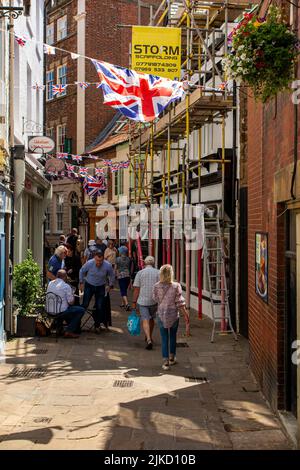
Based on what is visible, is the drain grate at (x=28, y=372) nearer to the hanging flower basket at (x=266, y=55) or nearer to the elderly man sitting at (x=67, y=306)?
the elderly man sitting at (x=67, y=306)

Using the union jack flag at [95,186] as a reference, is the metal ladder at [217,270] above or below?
below

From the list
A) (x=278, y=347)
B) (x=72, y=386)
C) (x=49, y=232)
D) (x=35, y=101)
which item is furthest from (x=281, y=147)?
(x=49, y=232)

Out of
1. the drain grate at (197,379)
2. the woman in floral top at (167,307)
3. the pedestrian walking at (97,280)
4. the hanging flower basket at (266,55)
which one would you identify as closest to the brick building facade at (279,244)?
the hanging flower basket at (266,55)

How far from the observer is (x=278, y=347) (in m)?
7.47

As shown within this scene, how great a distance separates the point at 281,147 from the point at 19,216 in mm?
7889

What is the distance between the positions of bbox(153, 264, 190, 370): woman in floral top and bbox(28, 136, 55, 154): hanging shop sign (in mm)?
6091

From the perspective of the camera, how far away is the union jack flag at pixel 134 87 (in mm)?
12391

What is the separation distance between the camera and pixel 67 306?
12484 mm

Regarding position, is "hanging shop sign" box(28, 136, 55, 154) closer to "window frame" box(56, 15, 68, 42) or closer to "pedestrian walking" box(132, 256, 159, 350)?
"pedestrian walking" box(132, 256, 159, 350)

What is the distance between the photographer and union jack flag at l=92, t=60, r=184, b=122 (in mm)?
12391

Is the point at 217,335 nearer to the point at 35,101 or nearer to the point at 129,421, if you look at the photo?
the point at 129,421

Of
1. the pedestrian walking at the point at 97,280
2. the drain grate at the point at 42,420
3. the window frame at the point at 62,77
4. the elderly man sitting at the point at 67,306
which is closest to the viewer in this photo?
the drain grate at the point at 42,420

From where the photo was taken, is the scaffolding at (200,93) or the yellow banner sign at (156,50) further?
the scaffolding at (200,93)

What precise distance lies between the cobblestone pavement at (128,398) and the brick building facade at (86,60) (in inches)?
1021
